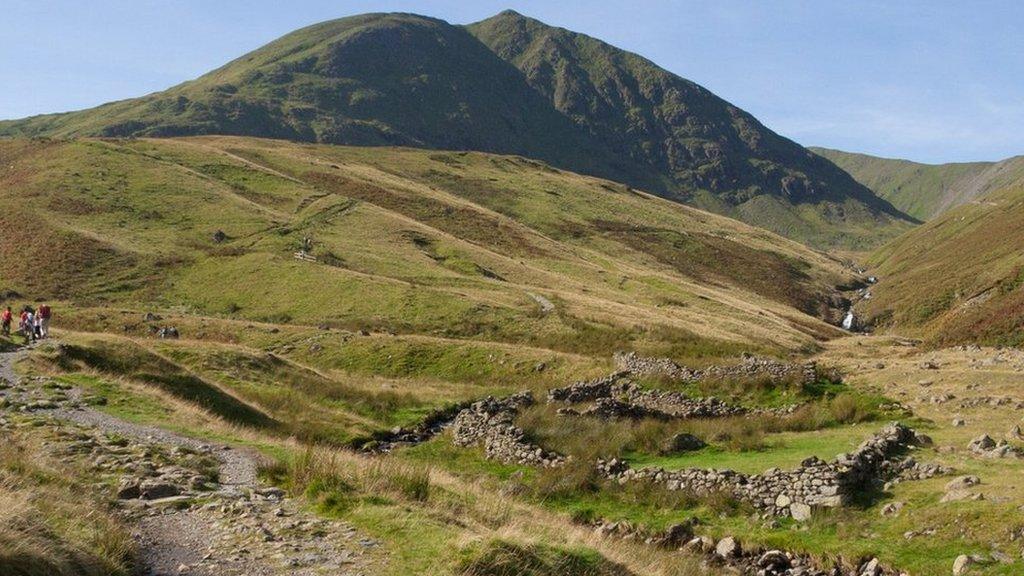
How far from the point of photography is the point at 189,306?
65.9 metres

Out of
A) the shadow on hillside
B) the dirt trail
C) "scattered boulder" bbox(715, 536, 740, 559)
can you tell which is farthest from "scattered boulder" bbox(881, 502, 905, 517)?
the shadow on hillside

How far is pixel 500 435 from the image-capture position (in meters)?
27.5

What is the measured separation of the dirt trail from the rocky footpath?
37.3 ft

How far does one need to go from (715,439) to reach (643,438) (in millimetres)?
2588

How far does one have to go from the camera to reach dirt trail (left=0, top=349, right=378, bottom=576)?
10414 mm

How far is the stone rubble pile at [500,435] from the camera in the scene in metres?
25.4

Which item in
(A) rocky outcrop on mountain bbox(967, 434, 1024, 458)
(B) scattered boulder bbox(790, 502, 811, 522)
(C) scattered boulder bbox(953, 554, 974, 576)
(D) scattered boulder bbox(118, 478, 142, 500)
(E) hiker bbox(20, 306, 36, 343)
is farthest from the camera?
(E) hiker bbox(20, 306, 36, 343)

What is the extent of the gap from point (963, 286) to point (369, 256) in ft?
229

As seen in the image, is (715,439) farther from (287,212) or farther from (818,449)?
(287,212)

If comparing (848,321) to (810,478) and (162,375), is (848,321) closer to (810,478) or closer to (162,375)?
(810,478)

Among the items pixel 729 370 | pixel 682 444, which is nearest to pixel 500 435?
pixel 682 444

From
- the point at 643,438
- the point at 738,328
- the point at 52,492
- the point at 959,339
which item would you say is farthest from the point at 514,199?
the point at 52,492

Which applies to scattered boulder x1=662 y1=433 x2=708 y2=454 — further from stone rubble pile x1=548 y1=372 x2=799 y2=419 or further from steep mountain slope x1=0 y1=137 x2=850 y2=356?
steep mountain slope x1=0 y1=137 x2=850 y2=356

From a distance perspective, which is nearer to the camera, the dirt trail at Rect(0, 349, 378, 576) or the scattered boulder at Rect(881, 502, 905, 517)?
the dirt trail at Rect(0, 349, 378, 576)
